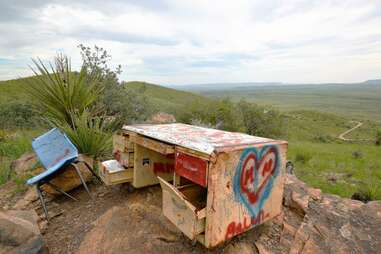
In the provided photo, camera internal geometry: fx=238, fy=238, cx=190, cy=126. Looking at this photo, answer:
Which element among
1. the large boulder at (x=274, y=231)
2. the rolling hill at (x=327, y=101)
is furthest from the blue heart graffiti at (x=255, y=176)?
the rolling hill at (x=327, y=101)

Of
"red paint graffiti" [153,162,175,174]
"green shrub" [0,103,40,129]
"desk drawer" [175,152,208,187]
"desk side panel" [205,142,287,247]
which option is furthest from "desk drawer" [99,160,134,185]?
"green shrub" [0,103,40,129]

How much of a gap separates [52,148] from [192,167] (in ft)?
7.35

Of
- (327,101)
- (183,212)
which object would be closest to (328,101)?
(327,101)

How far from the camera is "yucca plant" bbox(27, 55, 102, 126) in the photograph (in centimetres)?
398

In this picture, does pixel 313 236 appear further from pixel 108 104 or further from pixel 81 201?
pixel 108 104

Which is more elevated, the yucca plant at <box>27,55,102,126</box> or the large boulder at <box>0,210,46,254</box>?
the yucca plant at <box>27,55,102,126</box>

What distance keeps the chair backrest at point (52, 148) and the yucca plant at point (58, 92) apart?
2.65ft

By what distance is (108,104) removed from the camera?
6312 mm

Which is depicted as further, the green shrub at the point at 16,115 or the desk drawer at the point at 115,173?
the green shrub at the point at 16,115

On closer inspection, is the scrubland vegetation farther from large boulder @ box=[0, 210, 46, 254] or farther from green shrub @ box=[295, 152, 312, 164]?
large boulder @ box=[0, 210, 46, 254]

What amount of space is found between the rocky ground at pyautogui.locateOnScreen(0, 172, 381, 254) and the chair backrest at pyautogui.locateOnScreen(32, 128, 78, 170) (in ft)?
1.56

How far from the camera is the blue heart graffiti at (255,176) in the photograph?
6.04 ft

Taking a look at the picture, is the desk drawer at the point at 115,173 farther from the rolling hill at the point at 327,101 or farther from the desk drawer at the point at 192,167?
the rolling hill at the point at 327,101

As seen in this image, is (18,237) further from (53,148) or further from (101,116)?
(101,116)
